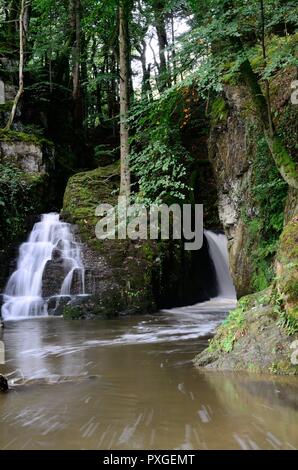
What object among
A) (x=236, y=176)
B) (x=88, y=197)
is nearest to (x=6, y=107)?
(x=88, y=197)

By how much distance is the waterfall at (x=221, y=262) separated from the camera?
14.5 meters

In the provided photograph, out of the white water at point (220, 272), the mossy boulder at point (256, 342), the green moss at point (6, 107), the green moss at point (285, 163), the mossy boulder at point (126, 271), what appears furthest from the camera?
the green moss at point (6, 107)

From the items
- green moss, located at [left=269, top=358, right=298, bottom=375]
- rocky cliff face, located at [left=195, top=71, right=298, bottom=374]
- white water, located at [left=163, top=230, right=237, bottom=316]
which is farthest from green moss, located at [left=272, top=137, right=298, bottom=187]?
white water, located at [left=163, top=230, right=237, bottom=316]

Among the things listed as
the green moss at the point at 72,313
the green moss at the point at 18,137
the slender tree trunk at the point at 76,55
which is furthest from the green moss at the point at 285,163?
the slender tree trunk at the point at 76,55

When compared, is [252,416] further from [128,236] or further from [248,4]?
[128,236]

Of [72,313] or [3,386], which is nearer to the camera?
[3,386]

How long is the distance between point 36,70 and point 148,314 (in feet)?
47.4

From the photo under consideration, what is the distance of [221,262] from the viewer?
14.6 m

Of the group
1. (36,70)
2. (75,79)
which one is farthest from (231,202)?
(36,70)

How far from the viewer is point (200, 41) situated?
21.7ft

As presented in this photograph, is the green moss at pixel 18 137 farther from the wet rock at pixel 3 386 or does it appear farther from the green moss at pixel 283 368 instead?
the green moss at pixel 283 368

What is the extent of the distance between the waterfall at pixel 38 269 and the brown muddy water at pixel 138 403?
491 centimetres

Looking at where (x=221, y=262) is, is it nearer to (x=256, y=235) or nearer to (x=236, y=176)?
(x=236, y=176)

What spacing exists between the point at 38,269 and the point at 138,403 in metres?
9.05
